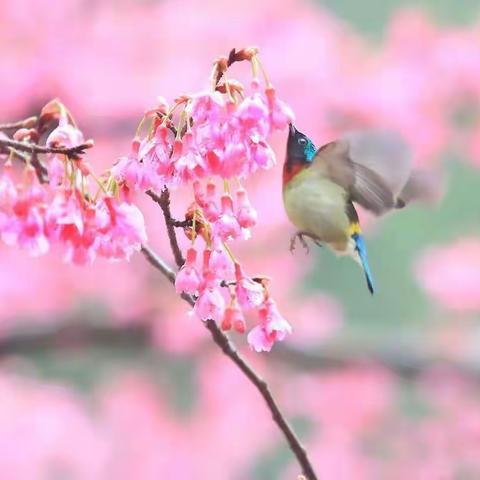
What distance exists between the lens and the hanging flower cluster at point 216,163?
0.72 m

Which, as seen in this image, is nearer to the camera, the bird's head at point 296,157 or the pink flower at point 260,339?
the pink flower at point 260,339

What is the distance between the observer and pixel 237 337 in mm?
2922

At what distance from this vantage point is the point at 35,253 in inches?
32.4

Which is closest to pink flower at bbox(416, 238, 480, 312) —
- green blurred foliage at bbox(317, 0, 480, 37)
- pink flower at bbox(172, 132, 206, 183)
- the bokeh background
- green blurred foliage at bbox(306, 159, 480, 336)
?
the bokeh background

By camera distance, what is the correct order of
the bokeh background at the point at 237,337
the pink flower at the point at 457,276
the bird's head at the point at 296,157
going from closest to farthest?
the bird's head at the point at 296,157 < the bokeh background at the point at 237,337 < the pink flower at the point at 457,276

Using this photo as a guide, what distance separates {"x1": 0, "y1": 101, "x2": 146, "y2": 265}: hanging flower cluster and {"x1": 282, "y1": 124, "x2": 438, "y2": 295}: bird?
0.19 metres

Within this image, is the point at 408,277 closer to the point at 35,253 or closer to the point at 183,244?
the point at 183,244

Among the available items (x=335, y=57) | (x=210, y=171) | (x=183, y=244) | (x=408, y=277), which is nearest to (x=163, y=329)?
(x=183, y=244)

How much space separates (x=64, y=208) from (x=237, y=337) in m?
2.16

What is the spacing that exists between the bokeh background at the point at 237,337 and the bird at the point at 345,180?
185cm

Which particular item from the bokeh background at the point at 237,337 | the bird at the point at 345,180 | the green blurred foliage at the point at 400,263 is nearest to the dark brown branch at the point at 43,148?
the bird at the point at 345,180

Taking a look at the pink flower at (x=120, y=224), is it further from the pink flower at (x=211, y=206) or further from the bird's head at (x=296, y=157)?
the bird's head at (x=296, y=157)

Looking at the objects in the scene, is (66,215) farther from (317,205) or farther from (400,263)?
(400,263)

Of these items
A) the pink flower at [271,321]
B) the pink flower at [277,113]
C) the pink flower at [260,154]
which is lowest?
the pink flower at [271,321]
